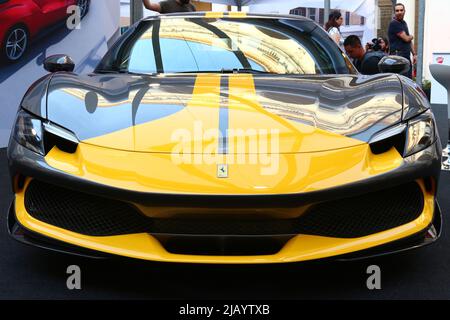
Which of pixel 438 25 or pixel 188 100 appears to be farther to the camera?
pixel 438 25

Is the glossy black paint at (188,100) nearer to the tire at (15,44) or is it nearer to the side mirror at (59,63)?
the side mirror at (59,63)

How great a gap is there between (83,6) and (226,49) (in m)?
4.58

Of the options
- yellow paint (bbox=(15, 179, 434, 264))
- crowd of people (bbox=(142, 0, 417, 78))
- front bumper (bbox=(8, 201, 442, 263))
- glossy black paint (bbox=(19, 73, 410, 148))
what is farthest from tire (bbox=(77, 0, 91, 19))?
yellow paint (bbox=(15, 179, 434, 264))

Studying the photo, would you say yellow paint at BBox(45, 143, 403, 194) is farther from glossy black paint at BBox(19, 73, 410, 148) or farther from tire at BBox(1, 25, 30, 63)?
tire at BBox(1, 25, 30, 63)

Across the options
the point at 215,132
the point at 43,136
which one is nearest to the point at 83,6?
the point at 43,136

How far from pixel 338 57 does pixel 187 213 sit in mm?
1798

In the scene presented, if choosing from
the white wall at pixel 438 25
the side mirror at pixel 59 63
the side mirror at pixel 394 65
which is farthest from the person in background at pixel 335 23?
the white wall at pixel 438 25

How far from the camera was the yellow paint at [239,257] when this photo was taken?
8.14 ft

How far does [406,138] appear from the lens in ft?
8.95

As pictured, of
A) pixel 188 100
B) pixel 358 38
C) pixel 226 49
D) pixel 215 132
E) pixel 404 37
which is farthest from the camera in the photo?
pixel 404 37

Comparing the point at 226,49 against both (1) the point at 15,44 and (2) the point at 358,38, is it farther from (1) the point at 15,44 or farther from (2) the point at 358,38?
(1) the point at 15,44

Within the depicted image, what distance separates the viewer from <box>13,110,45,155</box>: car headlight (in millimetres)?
2729

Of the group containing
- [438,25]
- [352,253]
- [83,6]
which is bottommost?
[352,253]

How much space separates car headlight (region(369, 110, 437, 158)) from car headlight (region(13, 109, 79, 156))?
115 cm
